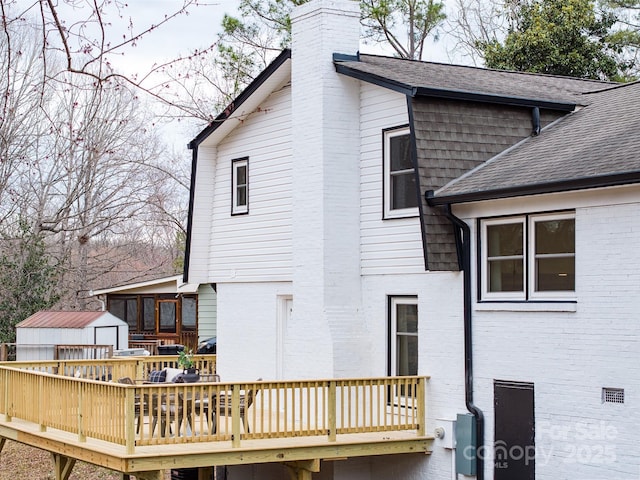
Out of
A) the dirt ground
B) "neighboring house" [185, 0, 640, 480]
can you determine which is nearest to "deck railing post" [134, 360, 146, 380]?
"neighboring house" [185, 0, 640, 480]

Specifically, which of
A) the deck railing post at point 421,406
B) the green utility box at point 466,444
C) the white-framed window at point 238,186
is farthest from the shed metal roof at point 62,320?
the green utility box at point 466,444

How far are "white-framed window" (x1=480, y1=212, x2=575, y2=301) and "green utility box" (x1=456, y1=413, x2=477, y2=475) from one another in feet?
5.48

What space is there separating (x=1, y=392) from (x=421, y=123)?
8081mm

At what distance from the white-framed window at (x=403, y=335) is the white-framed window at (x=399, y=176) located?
51.9 inches

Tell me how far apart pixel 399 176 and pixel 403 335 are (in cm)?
236

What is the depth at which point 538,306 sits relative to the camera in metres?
Result: 13.1

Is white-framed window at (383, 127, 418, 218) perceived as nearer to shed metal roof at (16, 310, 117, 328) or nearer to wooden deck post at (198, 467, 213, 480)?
wooden deck post at (198, 467, 213, 480)

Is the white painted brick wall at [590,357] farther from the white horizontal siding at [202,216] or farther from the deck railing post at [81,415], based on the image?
the white horizontal siding at [202,216]

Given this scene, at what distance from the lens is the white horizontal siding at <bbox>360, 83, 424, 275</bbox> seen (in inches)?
593

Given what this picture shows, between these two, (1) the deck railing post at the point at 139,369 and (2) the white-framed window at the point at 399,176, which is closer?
(2) the white-framed window at the point at 399,176

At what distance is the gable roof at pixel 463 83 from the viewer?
14570 millimetres

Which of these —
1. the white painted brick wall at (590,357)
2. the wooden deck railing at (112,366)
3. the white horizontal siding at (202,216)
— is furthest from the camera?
the white horizontal siding at (202,216)

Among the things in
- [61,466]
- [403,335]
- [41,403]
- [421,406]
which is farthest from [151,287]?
[421,406]

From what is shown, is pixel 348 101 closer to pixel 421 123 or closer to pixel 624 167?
pixel 421 123
